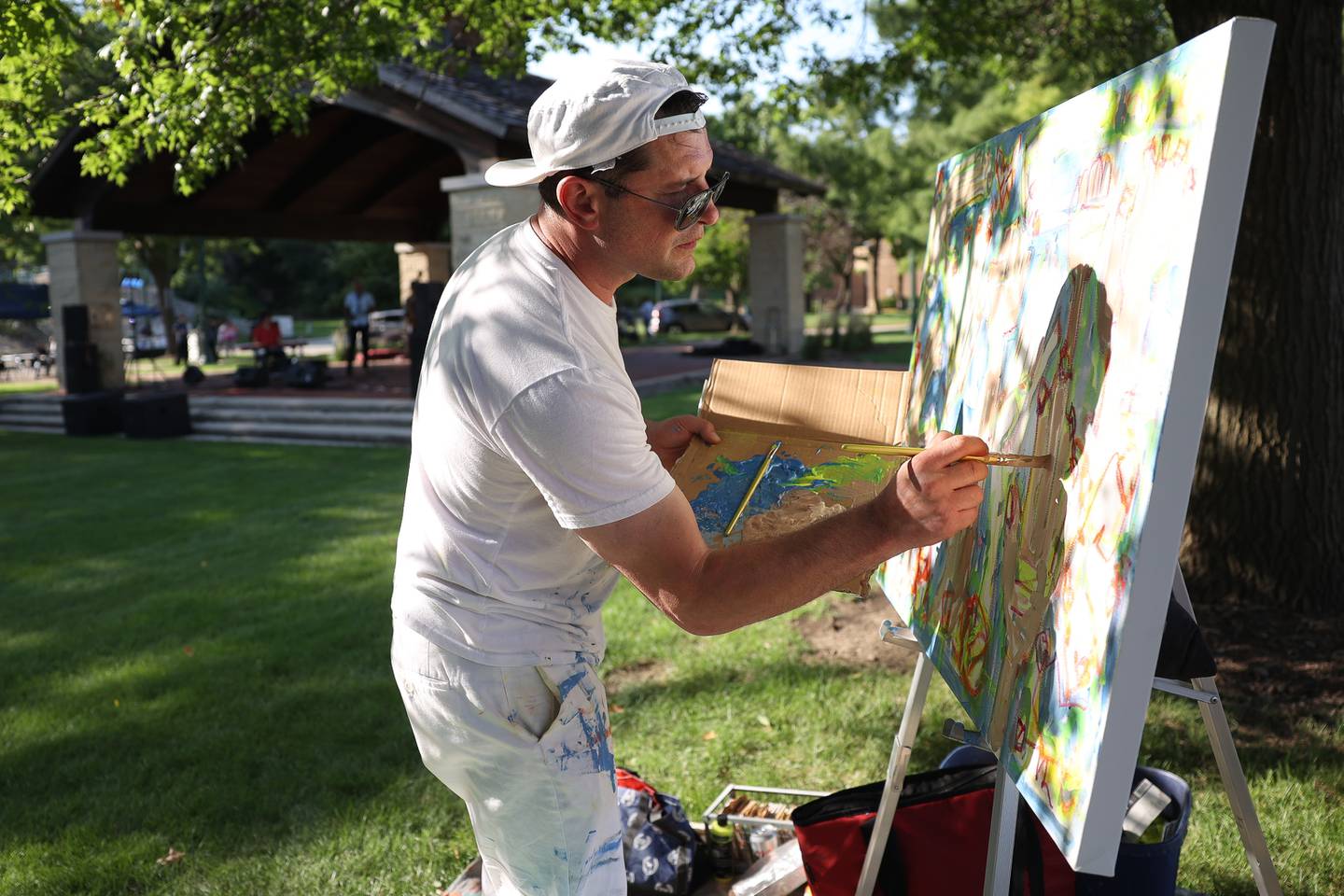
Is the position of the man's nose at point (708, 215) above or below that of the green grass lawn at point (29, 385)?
above

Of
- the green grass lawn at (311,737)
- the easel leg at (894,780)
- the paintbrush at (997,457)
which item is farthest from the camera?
the green grass lawn at (311,737)

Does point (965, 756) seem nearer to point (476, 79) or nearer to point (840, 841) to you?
point (840, 841)

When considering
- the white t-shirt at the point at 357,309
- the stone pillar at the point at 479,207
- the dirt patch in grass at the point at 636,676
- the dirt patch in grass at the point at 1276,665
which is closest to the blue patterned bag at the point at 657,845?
the dirt patch in grass at the point at 636,676

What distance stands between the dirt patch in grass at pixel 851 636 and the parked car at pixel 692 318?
31341mm

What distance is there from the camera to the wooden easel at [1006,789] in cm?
187

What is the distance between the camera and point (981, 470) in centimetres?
175

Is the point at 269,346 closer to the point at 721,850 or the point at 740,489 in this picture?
the point at 721,850

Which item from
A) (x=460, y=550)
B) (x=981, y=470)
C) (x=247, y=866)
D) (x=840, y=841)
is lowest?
(x=247, y=866)

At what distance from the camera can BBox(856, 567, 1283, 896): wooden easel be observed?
1.87m

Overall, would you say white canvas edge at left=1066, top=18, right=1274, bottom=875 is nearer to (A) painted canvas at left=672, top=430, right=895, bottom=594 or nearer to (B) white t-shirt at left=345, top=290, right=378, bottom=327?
(A) painted canvas at left=672, top=430, right=895, bottom=594

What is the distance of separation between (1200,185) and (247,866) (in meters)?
3.29

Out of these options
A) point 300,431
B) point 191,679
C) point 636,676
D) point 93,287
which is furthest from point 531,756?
point 93,287

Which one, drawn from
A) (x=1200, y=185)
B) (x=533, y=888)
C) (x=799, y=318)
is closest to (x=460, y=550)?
(x=533, y=888)

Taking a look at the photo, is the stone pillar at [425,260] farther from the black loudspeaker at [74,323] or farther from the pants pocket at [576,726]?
the pants pocket at [576,726]
